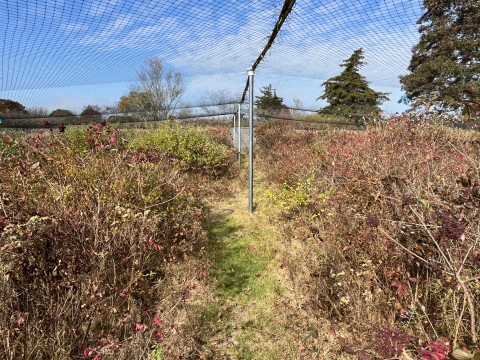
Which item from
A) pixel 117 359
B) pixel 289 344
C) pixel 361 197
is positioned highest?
pixel 361 197

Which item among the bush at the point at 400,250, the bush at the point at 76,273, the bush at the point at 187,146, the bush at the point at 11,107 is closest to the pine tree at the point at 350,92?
the bush at the point at 187,146

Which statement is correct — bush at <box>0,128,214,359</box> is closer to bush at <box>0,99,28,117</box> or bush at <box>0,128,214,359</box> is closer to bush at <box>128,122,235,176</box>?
bush at <box>128,122,235,176</box>

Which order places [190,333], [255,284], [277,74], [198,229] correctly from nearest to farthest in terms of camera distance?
[190,333], [255,284], [198,229], [277,74]

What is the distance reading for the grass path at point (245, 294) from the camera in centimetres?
191

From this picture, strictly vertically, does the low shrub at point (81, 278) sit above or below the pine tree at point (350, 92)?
below

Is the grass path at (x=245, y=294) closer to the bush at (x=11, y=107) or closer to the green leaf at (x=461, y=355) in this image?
the green leaf at (x=461, y=355)

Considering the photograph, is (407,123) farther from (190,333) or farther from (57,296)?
(57,296)

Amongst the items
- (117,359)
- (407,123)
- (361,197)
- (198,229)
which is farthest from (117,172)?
(407,123)

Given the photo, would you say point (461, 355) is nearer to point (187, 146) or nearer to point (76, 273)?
point (76, 273)

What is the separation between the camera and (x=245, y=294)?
8.28 ft

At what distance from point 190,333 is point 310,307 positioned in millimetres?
994

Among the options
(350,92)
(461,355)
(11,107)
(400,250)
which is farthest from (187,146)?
(350,92)

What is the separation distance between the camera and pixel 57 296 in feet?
5.95

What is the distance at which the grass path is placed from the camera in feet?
6.28
